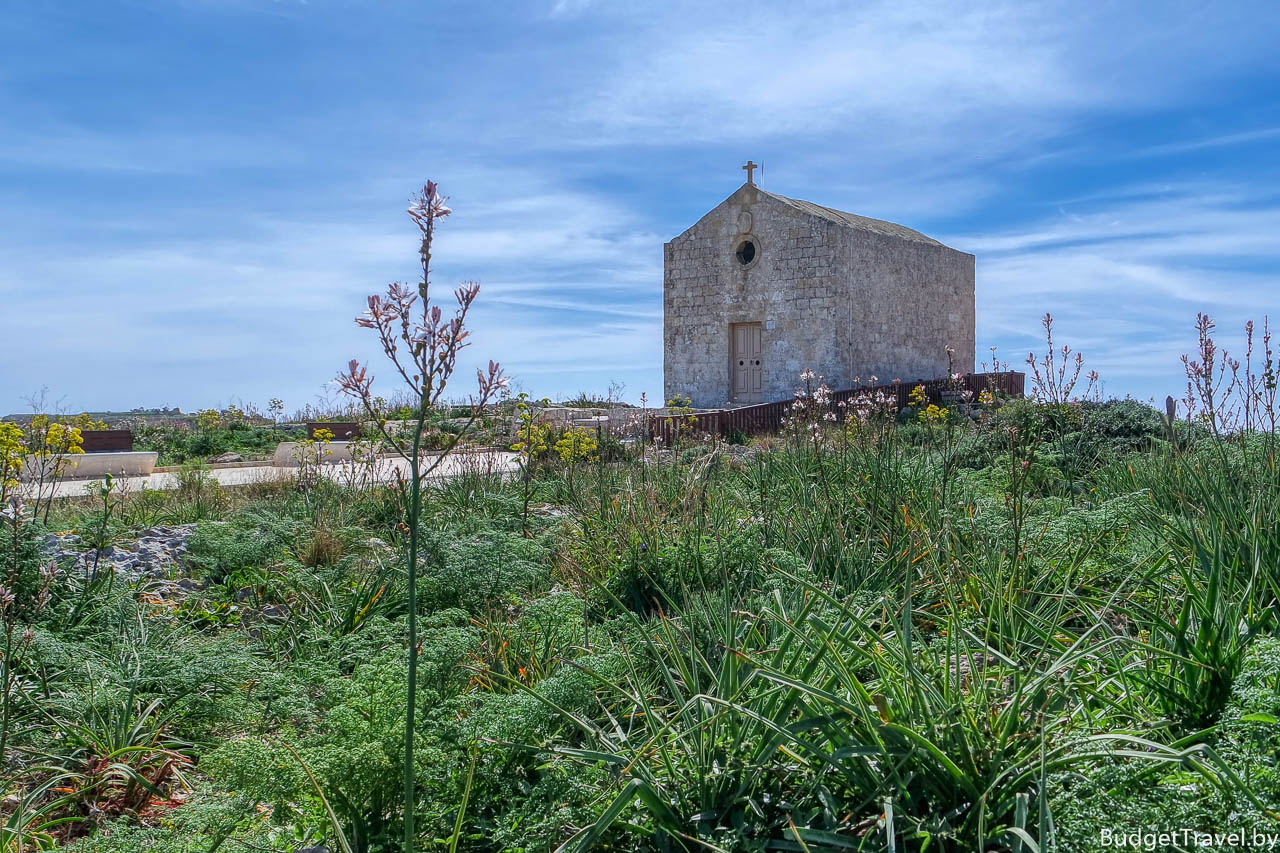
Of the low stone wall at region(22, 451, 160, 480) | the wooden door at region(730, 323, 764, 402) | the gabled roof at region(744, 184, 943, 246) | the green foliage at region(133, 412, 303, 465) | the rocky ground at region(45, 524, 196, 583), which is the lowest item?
the rocky ground at region(45, 524, 196, 583)

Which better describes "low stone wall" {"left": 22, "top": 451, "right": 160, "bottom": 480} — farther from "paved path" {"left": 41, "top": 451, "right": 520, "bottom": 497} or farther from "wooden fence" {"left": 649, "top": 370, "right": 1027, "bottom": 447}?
"wooden fence" {"left": 649, "top": 370, "right": 1027, "bottom": 447}

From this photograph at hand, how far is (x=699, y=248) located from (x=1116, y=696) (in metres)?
23.3

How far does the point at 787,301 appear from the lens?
76.1 feet

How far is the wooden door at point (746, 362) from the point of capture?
24.1 metres

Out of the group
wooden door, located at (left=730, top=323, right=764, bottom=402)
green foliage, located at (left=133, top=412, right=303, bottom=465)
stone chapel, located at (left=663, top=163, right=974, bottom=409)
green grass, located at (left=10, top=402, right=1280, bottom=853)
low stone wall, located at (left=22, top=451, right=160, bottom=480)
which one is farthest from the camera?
wooden door, located at (left=730, top=323, right=764, bottom=402)

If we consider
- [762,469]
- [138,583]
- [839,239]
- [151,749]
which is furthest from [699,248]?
[151,749]

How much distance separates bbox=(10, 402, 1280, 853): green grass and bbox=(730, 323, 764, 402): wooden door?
19.0 metres

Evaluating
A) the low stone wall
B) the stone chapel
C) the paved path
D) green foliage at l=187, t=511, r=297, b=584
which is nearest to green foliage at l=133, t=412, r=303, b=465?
the low stone wall

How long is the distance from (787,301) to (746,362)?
223 cm

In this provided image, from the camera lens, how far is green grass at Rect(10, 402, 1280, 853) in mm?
1937

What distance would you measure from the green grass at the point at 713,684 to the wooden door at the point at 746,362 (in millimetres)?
19026

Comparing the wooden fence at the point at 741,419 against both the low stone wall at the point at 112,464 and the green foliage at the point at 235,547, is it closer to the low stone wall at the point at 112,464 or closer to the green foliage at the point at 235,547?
the green foliage at the point at 235,547

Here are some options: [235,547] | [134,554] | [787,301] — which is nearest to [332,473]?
[134,554]

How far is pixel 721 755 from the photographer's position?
2119 millimetres
